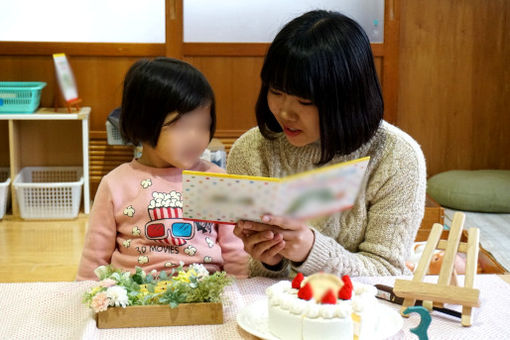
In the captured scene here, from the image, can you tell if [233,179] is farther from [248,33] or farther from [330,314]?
[248,33]

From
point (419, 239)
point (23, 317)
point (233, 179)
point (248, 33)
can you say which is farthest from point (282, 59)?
point (248, 33)

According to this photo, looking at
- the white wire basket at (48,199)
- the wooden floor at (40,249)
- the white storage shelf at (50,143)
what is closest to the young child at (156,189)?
the wooden floor at (40,249)

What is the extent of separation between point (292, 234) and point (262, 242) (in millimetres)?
56

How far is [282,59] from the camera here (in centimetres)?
121

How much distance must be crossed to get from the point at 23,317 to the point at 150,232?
0.38m

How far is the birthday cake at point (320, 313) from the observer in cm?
91

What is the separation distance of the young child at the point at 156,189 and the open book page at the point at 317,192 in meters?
0.79

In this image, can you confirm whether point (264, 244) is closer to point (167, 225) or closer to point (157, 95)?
point (167, 225)

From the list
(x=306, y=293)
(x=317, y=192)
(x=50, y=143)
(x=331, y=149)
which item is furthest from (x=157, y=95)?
(x=50, y=143)

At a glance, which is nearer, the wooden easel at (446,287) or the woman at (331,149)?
the wooden easel at (446,287)

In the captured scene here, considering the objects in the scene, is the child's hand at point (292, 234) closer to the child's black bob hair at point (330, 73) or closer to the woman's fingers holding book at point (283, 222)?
the woman's fingers holding book at point (283, 222)

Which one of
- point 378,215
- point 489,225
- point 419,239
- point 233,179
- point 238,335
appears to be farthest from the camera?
point 489,225

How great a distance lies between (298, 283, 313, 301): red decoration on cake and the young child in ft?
1.68

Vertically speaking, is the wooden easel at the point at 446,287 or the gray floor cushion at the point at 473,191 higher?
the wooden easel at the point at 446,287
